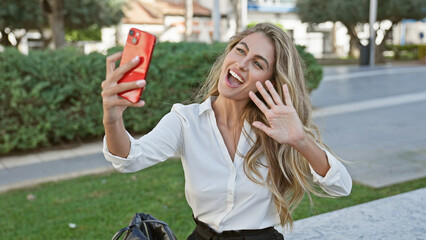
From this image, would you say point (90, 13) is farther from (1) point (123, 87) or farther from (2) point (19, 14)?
(1) point (123, 87)

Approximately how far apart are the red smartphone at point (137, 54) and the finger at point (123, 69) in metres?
0.02

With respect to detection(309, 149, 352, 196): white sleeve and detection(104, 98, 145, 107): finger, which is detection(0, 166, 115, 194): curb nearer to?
detection(104, 98, 145, 107): finger

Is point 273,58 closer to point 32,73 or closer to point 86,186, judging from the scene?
point 86,186

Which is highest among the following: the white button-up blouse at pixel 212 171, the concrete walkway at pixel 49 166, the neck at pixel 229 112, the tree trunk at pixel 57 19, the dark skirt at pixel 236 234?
the tree trunk at pixel 57 19

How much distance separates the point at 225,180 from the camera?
2.13m

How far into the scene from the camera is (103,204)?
15.1ft

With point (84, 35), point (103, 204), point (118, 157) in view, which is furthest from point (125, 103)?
point (84, 35)

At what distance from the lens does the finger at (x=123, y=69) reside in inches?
63.0

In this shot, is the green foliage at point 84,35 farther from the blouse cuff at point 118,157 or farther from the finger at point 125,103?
the finger at point 125,103

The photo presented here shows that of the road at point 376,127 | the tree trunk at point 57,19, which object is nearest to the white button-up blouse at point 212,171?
the road at point 376,127

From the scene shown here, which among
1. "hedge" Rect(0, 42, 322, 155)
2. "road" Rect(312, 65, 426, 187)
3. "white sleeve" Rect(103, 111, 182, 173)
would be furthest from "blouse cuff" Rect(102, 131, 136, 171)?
"hedge" Rect(0, 42, 322, 155)

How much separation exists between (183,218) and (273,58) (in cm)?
245

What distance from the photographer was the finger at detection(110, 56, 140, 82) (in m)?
1.60

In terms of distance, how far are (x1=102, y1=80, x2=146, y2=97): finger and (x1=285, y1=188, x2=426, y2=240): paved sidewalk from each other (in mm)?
1889
